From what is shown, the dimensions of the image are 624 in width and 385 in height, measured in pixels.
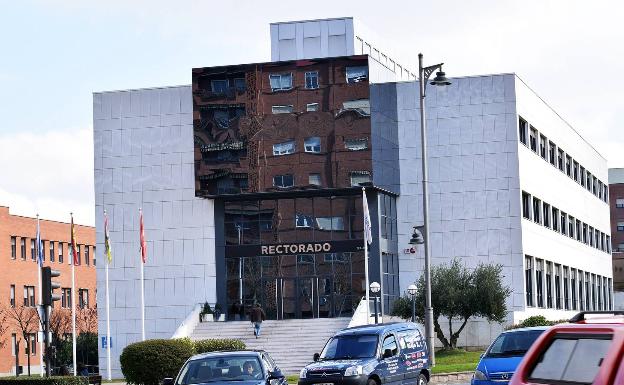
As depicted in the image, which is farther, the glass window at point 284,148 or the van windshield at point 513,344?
the glass window at point 284,148

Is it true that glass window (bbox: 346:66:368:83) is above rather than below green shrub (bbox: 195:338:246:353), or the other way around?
above

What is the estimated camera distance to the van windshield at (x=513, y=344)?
24.4 metres

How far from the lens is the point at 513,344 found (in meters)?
24.7

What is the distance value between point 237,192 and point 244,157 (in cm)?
181

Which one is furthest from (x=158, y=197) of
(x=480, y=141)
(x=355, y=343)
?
(x=355, y=343)

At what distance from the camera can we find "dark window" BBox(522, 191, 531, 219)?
6531 centimetres

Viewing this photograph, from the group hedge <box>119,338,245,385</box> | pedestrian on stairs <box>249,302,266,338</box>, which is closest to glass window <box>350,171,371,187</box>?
pedestrian on stairs <box>249,302,266,338</box>

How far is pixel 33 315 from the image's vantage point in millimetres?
88875

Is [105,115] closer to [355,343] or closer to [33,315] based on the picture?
[33,315]

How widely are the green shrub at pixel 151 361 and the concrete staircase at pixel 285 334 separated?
472 inches

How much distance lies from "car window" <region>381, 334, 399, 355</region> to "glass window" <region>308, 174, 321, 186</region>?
3366 centimetres

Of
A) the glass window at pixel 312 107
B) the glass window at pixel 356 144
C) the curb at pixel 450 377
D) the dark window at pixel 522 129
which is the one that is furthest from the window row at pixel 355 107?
the curb at pixel 450 377

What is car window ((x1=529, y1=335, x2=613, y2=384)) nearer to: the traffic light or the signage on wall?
the traffic light

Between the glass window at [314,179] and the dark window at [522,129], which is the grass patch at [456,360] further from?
the dark window at [522,129]
